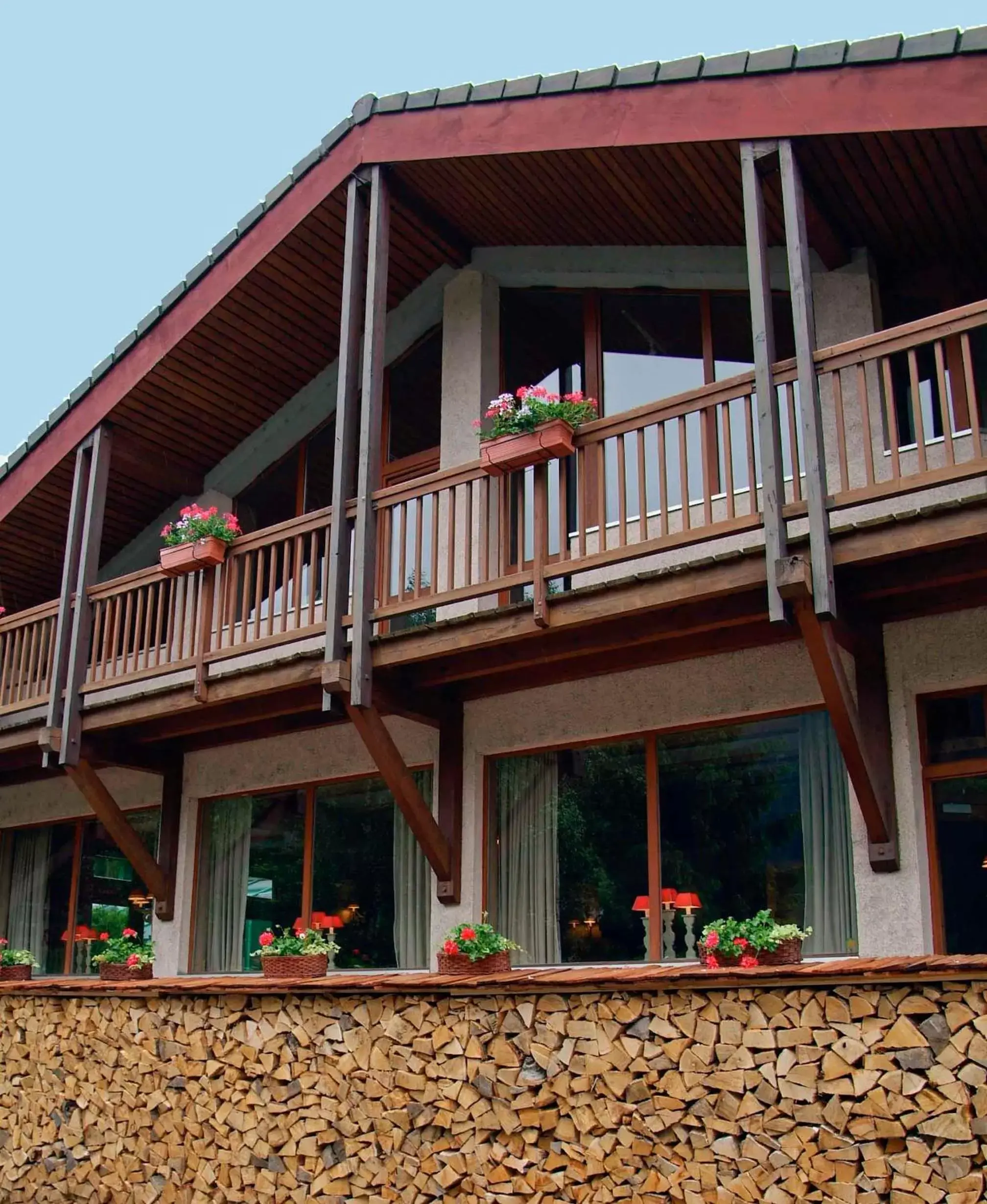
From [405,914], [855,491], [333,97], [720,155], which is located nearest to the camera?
[855,491]

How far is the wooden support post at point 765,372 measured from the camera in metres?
7.73

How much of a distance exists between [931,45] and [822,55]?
672 millimetres

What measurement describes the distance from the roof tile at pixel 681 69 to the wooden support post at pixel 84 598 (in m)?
5.90

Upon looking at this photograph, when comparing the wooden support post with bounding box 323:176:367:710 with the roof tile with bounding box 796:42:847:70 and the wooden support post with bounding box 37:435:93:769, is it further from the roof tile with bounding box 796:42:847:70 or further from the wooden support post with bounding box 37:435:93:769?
the roof tile with bounding box 796:42:847:70

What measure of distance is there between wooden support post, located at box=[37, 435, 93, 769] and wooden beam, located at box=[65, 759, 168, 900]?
301 mm

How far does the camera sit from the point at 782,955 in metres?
7.91

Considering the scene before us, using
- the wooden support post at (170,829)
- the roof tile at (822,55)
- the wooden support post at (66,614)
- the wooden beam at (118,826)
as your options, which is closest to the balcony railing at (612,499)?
the wooden support post at (66,614)

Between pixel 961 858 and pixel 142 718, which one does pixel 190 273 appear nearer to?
pixel 142 718

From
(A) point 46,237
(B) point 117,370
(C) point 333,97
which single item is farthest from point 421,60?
(B) point 117,370

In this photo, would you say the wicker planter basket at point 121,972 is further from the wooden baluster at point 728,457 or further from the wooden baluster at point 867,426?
the wooden baluster at point 867,426

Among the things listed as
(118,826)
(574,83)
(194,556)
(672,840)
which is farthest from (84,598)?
(574,83)

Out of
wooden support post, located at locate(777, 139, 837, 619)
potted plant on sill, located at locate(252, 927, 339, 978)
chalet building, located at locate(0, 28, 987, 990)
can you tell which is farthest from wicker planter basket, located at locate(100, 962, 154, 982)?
wooden support post, located at locate(777, 139, 837, 619)

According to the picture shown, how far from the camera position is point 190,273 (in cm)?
1160

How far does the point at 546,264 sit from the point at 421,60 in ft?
555
